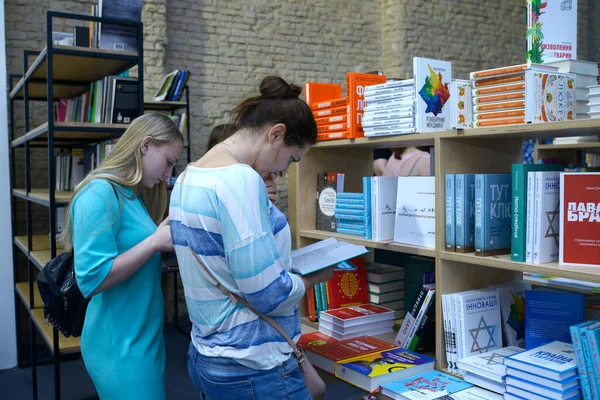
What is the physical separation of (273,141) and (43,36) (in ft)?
15.0

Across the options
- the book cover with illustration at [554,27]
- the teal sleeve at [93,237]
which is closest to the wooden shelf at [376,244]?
the teal sleeve at [93,237]

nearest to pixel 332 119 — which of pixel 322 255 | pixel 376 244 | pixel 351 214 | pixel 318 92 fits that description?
pixel 318 92

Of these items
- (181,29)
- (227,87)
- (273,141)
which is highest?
(181,29)

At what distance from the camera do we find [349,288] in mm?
2467

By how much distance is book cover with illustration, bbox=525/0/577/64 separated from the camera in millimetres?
2592

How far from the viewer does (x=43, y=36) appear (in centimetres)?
516

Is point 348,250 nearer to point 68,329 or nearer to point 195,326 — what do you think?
point 195,326

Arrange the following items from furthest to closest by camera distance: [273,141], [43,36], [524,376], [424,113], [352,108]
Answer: [43,36], [352,108], [424,113], [524,376], [273,141]

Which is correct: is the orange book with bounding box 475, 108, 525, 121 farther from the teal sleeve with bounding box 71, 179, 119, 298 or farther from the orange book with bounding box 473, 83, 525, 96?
the teal sleeve with bounding box 71, 179, 119, 298

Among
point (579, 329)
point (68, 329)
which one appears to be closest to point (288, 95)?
point (579, 329)

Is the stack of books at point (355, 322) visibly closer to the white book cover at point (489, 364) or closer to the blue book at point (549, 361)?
the white book cover at point (489, 364)

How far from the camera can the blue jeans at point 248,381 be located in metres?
1.35

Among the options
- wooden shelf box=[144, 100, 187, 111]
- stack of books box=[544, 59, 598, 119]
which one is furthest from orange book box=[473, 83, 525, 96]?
wooden shelf box=[144, 100, 187, 111]

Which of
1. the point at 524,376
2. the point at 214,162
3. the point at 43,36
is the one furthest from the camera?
the point at 43,36
